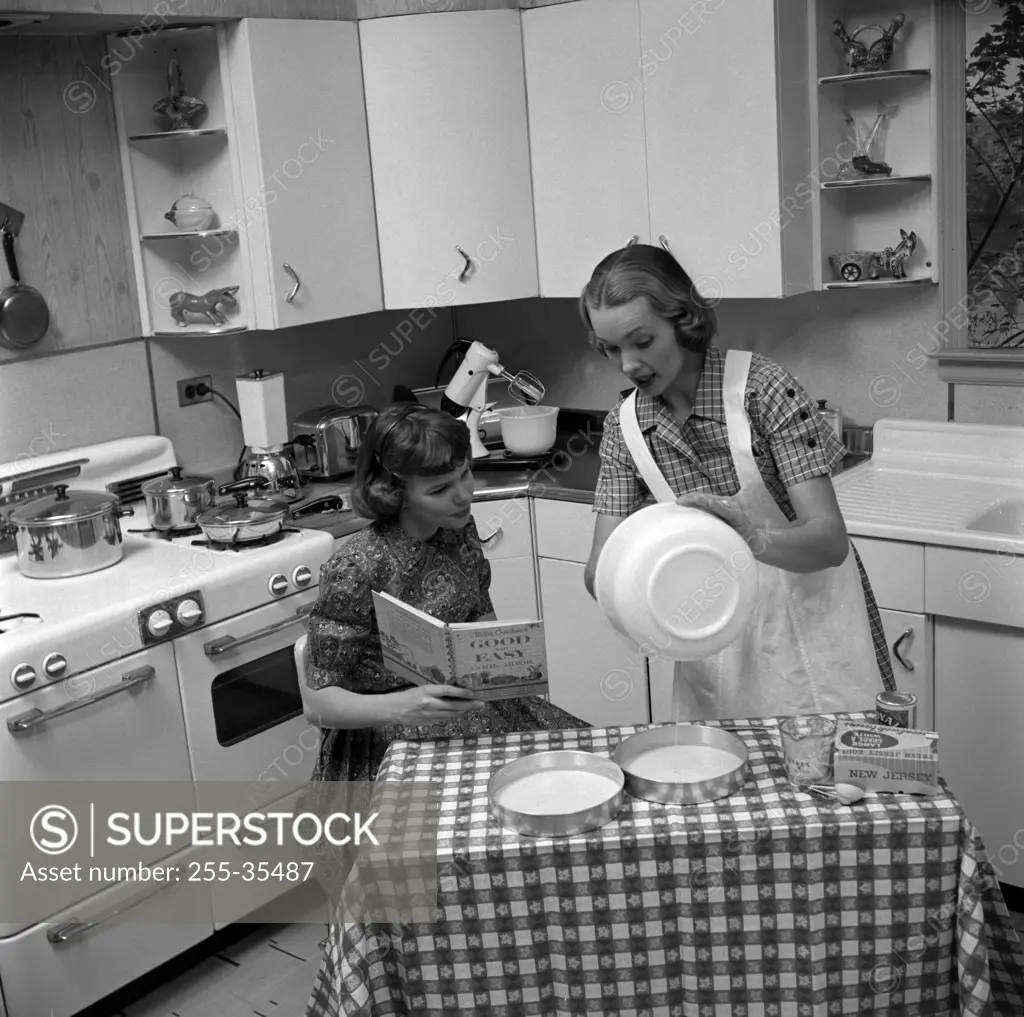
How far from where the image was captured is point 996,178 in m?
3.06

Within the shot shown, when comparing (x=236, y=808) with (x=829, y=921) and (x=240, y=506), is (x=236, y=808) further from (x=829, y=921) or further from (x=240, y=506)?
(x=829, y=921)

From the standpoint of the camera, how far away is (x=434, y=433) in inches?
80.4

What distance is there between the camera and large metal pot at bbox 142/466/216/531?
10.0ft

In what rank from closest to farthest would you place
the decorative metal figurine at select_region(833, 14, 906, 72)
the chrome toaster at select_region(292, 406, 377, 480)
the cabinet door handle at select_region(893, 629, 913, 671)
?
the cabinet door handle at select_region(893, 629, 913, 671) < the decorative metal figurine at select_region(833, 14, 906, 72) < the chrome toaster at select_region(292, 406, 377, 480)

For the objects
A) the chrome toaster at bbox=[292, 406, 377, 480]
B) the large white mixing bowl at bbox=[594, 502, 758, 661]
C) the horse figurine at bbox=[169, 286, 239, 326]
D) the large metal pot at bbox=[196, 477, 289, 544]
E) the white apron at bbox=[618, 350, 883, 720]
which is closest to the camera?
the large white mixing bowl at bbox=[594, 502, 758, 661]

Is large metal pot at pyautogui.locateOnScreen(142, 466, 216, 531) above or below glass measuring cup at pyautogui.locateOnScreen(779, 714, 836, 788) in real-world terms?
above

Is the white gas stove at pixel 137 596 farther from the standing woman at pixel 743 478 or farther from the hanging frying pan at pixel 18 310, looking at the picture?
the standing woman at pixel 743 478

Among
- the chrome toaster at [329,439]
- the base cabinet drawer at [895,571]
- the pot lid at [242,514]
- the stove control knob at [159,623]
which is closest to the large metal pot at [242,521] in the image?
the pot lid at [242,514]

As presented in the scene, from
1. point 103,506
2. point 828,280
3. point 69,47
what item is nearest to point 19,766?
point 103,506

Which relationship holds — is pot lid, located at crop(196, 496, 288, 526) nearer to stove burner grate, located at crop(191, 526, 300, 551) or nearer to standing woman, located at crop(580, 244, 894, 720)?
stove burner grate, located at crop(191, 526, 300, 551)

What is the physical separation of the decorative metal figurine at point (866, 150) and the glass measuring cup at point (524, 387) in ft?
3.22

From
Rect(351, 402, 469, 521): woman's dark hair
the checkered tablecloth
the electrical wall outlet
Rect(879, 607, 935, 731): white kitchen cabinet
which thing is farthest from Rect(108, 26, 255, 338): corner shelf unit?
the checkered tablecloth

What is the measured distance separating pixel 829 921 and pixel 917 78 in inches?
87.8

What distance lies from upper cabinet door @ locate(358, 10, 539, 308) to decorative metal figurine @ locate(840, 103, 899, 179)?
0.87 meters
